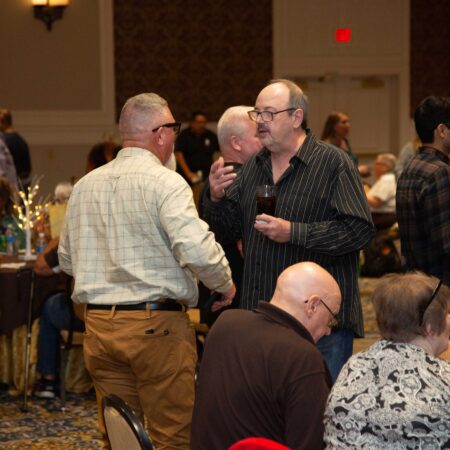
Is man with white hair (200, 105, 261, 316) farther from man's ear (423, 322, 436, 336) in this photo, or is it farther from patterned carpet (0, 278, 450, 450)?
man's ear (423, 322, 436, 336)

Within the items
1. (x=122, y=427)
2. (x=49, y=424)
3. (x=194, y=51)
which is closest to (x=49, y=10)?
(x=194, y=51)

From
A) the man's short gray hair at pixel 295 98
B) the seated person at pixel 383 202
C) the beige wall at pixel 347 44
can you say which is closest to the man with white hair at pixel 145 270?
the man's short gray hair at pixel 295 98

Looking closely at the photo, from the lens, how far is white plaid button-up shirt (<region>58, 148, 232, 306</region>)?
3.56 meters

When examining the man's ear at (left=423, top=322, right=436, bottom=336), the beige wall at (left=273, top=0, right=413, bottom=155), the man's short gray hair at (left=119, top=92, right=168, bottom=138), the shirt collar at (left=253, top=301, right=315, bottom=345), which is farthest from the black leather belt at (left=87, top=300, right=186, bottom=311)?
the beige wall at (left=273, top=0, right=413, bottom=155)

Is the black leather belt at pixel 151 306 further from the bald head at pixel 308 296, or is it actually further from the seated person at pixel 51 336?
the seated person at pixel 51 336

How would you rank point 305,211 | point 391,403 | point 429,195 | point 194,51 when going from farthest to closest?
1. point 194,51
2. point 429,195
3. point 305,211
4. point 391,403

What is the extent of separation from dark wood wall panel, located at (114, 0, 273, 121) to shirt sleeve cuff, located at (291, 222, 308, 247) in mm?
9600

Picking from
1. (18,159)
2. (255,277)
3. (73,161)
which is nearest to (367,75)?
(73,161)

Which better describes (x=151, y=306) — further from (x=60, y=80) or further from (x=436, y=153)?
(x=60, y=80)

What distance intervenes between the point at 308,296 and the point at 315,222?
717mm

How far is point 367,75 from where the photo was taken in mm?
13906

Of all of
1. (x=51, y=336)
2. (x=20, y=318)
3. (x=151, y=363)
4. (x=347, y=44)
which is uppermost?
(x=347, y=44)

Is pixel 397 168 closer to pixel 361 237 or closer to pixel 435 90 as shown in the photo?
pixel 435 90

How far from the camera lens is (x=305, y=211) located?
3.60 meters
